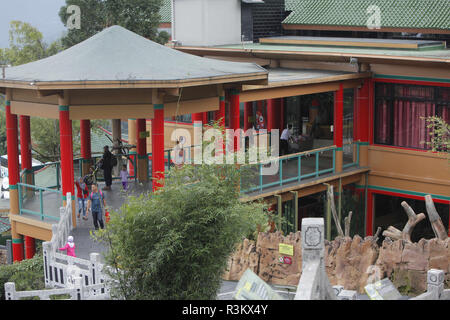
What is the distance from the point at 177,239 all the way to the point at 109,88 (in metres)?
7.41

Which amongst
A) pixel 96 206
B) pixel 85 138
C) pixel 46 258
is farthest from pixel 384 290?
pixel 85 138

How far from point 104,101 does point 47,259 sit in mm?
4376

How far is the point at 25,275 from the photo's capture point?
54.7ft

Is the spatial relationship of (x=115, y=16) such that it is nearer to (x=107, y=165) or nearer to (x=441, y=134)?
(x=107, y=165)

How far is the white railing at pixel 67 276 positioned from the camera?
44.7ft

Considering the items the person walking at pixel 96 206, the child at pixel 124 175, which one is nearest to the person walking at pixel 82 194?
the person walking at pixel 96 206

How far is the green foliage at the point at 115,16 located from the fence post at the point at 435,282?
20.5 metres

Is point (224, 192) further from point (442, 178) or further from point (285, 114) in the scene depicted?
point (285, 114)

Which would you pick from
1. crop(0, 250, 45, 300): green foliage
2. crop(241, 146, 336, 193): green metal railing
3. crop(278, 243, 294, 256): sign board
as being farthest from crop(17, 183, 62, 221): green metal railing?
crop(278, 243, 294, 256): sign board

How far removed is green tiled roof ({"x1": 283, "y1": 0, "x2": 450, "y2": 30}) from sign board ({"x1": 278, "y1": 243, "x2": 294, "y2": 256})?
13.3m

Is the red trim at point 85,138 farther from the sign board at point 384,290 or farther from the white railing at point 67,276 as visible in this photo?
the sign board at point 384,290

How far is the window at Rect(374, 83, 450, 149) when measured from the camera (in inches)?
957
